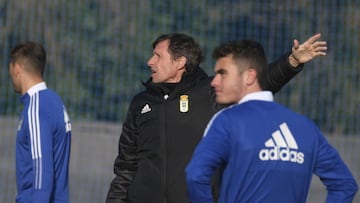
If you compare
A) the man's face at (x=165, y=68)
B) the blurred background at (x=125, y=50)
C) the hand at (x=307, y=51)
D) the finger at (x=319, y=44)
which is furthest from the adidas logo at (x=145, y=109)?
the blurred background at (x=125, y=50)

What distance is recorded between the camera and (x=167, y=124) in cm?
695

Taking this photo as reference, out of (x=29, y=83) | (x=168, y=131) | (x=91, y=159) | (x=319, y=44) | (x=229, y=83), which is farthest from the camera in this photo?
(x=91, y=159)

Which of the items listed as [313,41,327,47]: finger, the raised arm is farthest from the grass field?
[313,41,327,47]: finger

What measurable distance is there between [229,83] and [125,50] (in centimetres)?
563

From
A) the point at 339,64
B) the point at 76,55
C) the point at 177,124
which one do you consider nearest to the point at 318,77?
the point at 339,64

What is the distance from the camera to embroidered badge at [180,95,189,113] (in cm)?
697

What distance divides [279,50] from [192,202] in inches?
225

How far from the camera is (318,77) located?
11.2m

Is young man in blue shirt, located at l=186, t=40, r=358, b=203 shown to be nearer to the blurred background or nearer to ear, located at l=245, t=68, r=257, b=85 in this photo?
ear, located at l=245, t=68, r=257, b=85

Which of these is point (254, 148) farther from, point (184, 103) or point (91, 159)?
point (91, 159)

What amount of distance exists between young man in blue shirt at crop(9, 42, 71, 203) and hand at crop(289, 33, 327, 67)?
1433mm

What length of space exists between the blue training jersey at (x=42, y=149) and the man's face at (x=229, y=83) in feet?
5.44

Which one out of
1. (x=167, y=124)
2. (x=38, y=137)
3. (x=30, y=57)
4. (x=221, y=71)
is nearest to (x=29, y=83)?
(x=30, y=57)

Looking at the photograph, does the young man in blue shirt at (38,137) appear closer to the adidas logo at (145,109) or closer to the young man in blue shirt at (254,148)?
the adidas logo at (145,109)
